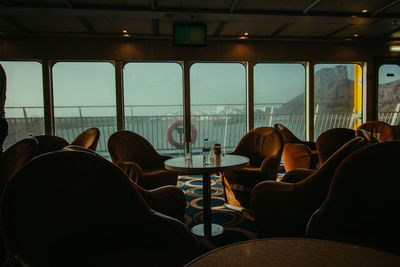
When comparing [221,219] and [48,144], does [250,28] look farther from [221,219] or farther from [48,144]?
[48,144]

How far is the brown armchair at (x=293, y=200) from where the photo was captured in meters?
1.50

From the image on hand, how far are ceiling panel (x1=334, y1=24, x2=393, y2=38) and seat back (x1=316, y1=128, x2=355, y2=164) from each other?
2.11m

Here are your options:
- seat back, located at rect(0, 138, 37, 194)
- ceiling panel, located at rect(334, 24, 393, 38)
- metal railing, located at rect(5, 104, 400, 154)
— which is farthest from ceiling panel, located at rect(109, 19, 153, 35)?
ceiling panel, located at rect(334, 24, 393, 38)

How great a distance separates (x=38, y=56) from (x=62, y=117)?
8.49 ft

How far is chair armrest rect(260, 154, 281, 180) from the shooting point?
2.77 m

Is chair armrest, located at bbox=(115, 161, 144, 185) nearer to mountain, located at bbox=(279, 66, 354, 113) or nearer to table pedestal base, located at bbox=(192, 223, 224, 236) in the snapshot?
table pedestal base, located at bbox=(192, 223, 224, 236)

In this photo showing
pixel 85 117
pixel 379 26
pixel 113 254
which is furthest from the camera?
pixel 85 117

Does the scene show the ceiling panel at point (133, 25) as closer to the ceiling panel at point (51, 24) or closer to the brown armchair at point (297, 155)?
the ceiling panel at point (51, 24)

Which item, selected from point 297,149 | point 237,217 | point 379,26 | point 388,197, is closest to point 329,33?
point 379,26

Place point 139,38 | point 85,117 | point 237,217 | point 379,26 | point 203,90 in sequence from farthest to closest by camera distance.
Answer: point 203,90
point 85,117
point 139,38
point 379,26
point 237,217

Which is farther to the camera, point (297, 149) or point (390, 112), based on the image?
point (390, 112)

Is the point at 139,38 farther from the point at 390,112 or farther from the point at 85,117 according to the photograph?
the point at 390,112

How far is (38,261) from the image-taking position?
36.7 inches

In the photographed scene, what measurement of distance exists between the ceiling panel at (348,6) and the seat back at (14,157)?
398 centimetres
